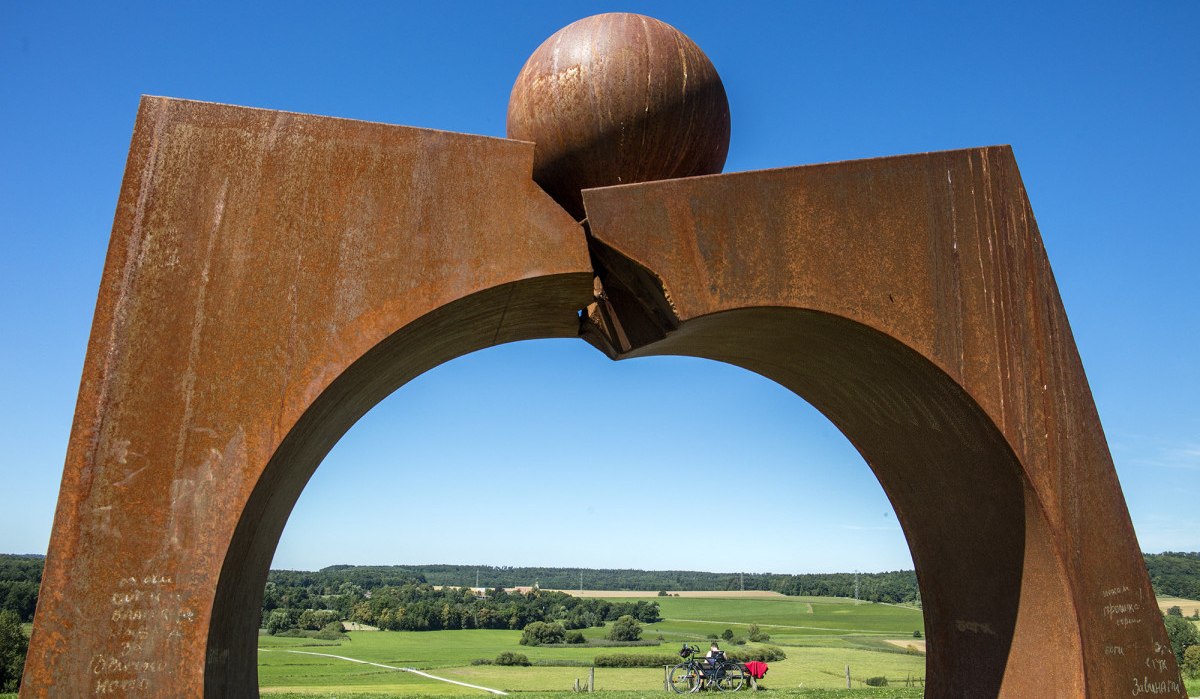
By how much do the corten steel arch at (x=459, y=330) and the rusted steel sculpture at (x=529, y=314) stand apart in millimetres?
15

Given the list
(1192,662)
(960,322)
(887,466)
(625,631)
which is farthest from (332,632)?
(960,322)

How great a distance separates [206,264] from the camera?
5.00m

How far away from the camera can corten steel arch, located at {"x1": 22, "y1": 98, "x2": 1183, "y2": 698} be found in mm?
4633

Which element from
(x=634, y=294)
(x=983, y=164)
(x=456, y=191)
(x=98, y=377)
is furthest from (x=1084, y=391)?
(x=98, y=377)

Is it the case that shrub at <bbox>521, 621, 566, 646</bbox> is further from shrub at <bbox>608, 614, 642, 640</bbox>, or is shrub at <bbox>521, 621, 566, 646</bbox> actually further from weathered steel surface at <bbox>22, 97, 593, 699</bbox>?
weathered steel surface at <bbox>22, 97, 593, 699</bbox>

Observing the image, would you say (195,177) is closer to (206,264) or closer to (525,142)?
(206,264)

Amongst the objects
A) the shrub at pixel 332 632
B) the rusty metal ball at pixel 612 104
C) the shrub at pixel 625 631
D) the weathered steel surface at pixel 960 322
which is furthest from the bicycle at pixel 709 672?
the shrub at pixel 332 632

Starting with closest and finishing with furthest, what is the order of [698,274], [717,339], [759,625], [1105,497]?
[698,274]
[1105,497]
[717,339]
[759,625]

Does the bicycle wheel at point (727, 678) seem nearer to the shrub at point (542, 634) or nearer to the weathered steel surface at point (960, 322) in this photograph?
the weathered steel surface at point (960, 322)

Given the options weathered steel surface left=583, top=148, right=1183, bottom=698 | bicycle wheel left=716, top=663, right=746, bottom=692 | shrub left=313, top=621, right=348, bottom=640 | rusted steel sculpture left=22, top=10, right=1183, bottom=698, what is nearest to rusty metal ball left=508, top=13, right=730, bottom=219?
rusted steel sculpture left=22, top=10, right=1183, bottom=698

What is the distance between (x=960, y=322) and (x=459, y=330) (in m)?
3.32

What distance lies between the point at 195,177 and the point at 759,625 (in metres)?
60.3

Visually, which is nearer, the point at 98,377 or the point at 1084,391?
the point at 98,377

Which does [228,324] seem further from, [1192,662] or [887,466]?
[1192,662]
